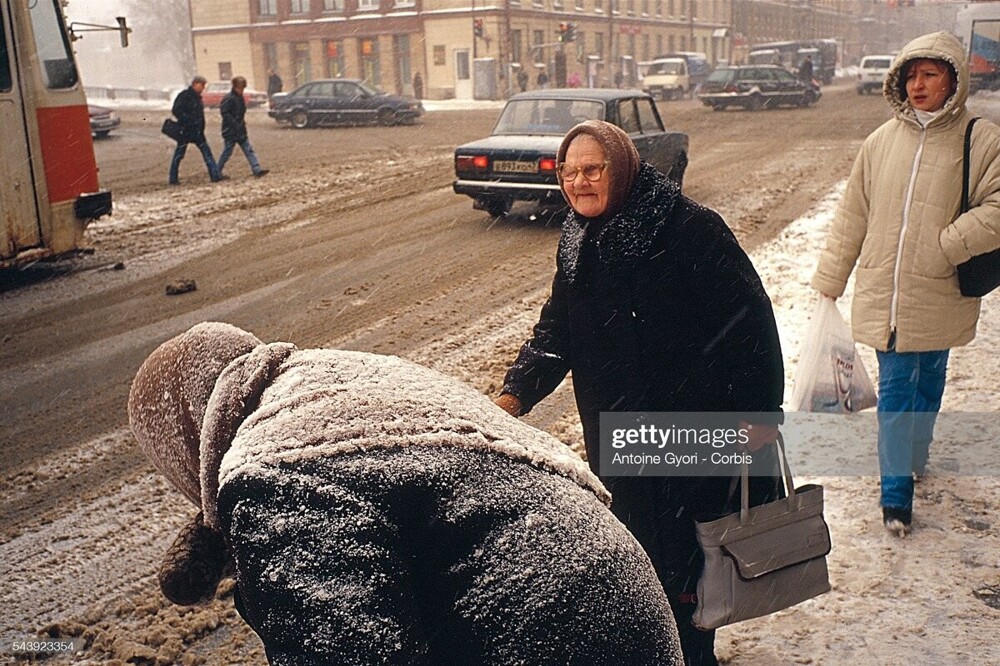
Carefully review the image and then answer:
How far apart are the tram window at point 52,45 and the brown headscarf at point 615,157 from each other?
7.88 meters

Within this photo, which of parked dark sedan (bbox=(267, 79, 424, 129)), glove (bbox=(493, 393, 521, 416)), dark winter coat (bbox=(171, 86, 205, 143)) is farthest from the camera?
→ parked dark sedan (bbox=(267, 79, 424, 129))

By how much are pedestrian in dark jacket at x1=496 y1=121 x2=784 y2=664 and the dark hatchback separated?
29989 mm

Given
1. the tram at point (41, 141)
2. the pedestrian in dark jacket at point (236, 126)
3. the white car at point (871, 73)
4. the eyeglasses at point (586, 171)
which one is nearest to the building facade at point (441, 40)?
the white car at point (871, 73)

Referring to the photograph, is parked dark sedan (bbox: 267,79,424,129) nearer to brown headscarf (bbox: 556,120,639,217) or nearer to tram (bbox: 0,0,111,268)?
tram (bbox: 0,0,111,268)

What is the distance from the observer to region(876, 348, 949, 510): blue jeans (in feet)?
12.7

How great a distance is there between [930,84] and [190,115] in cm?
1440

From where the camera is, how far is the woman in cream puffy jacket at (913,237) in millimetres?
3607

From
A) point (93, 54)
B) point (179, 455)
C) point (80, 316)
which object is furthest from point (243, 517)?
point (93, 54)

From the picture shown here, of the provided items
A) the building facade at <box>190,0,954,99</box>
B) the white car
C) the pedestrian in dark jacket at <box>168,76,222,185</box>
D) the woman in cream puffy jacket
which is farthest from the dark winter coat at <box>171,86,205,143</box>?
the white car

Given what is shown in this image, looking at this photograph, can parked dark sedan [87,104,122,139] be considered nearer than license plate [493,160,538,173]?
No

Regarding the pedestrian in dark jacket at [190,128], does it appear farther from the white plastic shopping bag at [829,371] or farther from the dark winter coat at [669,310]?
the dark winter coat at [669,310]

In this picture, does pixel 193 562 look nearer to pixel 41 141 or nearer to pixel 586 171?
pixel 586 171

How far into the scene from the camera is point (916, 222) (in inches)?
147

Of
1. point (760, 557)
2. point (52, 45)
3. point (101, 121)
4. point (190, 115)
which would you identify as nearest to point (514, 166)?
point (52, 45)
